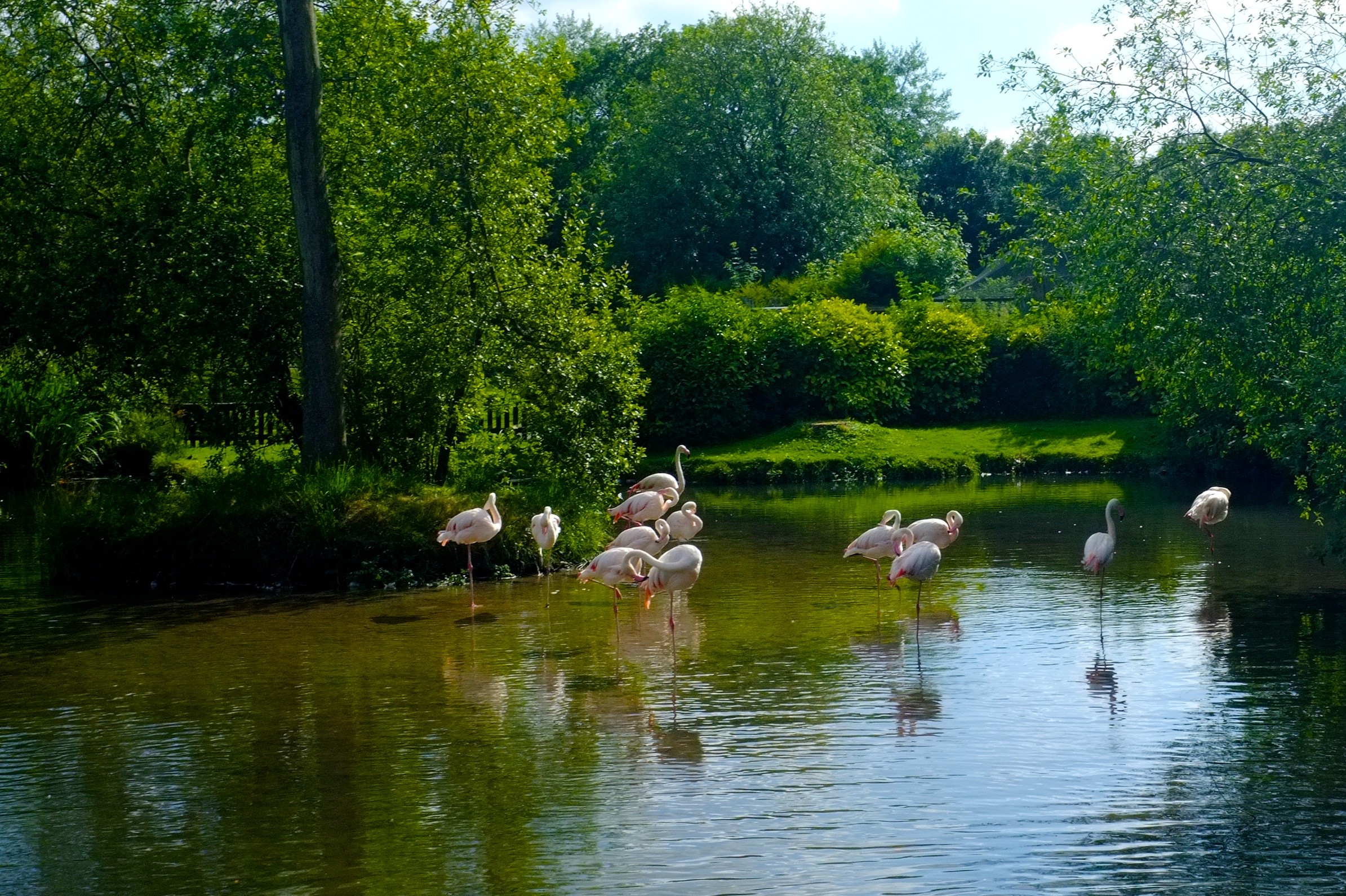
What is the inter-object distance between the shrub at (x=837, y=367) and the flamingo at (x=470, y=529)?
21.7m

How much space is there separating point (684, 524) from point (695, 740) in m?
8.80

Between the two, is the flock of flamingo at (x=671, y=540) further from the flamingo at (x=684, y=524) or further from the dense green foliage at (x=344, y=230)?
the dense green foliage at (x=344, y=230)

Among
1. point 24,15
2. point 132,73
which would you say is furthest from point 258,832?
point 24,15

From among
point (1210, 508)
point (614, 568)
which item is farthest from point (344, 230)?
point (1210, 508)

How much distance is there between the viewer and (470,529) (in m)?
16.9

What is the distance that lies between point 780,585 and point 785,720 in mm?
6769

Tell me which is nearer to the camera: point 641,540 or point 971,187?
point 641,540

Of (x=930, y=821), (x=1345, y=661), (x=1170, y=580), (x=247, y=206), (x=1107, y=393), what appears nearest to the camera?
(x=930, y=821)

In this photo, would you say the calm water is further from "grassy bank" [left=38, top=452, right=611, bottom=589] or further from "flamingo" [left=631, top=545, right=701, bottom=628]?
"grassy bank" [left=38, top=452, right=611, bottom=589]

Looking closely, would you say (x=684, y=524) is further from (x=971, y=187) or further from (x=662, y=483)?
(x=971, y=187)

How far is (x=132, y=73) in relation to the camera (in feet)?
68.4

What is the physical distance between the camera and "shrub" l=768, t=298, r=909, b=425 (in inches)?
1496

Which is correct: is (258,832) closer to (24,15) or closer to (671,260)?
(24,15)

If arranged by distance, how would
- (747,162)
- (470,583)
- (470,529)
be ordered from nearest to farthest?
(470,583) → (470,529) → (747,162)
